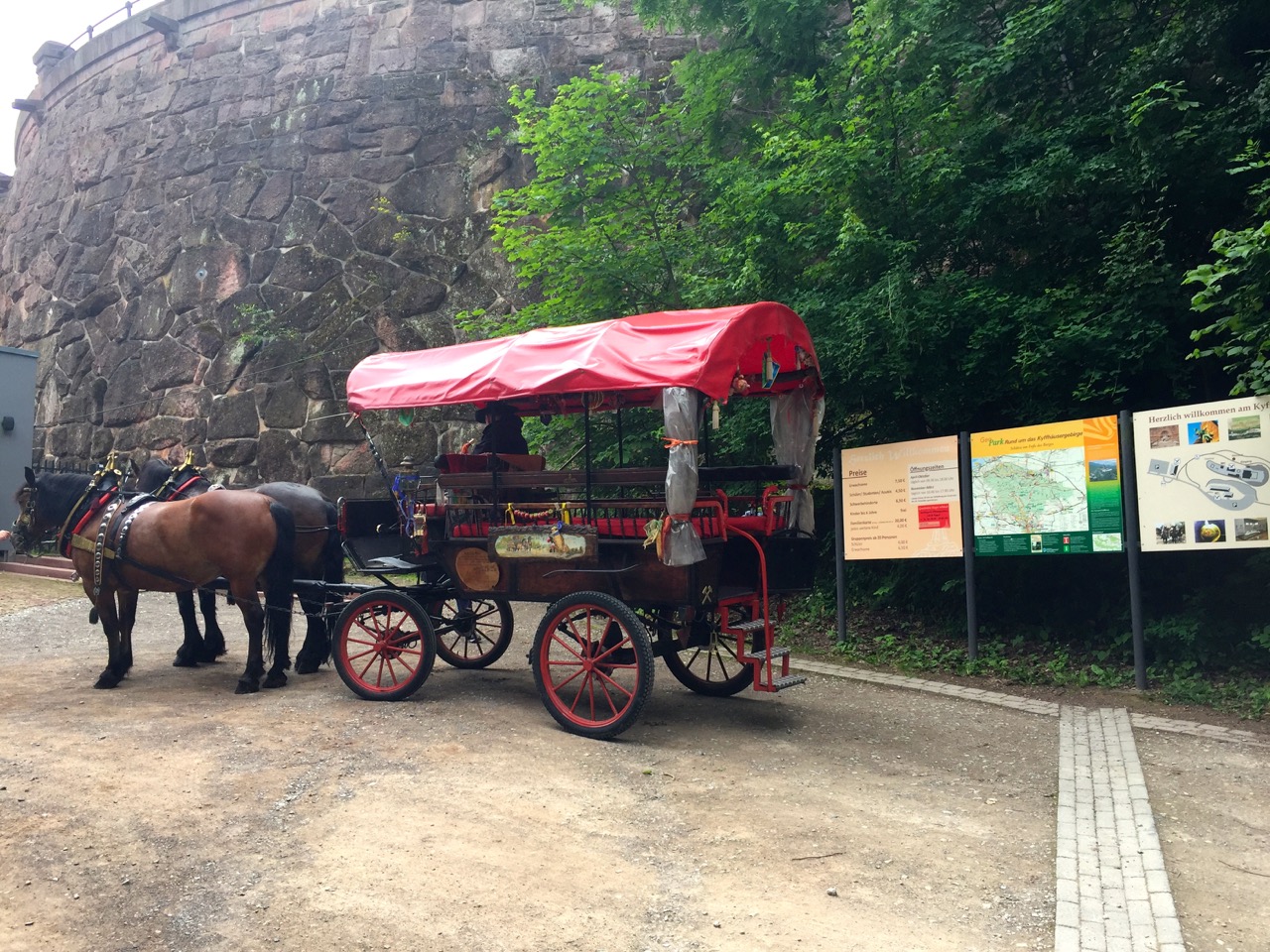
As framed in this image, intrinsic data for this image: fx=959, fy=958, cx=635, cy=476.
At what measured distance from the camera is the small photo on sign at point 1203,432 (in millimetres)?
6664

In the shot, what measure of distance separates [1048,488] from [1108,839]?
12.3 feet

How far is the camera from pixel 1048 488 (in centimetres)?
754

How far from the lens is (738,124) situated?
10680 millimetres

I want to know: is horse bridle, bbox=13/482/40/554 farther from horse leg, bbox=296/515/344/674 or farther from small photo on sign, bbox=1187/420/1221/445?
small photo on sign, bbox=1187/420/1221/445

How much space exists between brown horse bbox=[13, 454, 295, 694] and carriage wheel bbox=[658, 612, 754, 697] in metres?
3.01

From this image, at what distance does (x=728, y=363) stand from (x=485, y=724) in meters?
2.74

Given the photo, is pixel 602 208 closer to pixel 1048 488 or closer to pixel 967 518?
pixel 967 518

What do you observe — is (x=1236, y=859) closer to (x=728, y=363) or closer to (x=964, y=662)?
(x=728, y=363)

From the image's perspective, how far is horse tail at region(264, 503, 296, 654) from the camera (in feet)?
24.3

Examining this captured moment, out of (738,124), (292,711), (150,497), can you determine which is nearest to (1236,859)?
(292,711)

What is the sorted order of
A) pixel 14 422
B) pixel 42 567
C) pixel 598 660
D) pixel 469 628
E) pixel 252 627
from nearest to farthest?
pixel 598 660 → pixel 252 627 → pixel 469 628 → pixel 42 567 → pixel 14 422

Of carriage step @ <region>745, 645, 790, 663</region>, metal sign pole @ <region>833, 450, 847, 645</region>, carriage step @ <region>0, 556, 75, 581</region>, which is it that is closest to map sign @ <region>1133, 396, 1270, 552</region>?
metal sign pole @ <region>833, 450, 847, 645</region>

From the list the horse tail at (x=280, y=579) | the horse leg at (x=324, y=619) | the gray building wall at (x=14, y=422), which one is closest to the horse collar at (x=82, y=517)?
the horse tail at (x=280, y=579)

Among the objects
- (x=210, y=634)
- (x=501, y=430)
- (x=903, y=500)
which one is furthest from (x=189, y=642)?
(x=903, y=500)
